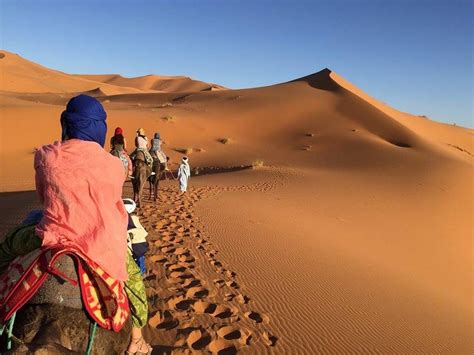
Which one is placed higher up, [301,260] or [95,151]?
[95,151]

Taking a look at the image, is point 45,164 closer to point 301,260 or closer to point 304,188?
point 301,260

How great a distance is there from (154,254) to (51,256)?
14.5ft

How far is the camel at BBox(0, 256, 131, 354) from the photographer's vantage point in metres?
2.00

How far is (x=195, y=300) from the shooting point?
4.95 meters

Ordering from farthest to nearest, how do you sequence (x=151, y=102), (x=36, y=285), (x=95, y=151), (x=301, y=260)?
1. (x=151, y=102)
2. (x=301, y=260)
3. (x=95, y=151)
4. (x=36, y=285)

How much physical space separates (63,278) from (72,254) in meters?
0.13

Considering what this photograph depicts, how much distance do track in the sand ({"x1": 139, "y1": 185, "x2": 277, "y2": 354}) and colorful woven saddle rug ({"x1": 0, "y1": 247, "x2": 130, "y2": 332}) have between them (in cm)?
194

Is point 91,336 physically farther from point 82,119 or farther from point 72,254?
point 82,119

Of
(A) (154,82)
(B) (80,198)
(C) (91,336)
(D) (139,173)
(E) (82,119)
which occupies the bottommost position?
(D) (139,173)

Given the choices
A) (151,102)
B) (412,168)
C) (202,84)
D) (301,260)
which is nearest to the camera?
(301,260)

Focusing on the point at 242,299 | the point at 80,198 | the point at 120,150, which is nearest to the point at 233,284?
the point at 242,299

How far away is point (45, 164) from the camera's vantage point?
2107 mm

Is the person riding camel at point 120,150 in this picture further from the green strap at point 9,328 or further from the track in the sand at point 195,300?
the green strap at point 9,328

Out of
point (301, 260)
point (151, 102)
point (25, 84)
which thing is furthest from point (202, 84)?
point (301, 260)
